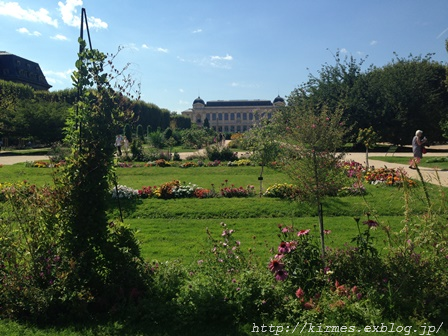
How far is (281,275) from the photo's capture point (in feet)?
11.9

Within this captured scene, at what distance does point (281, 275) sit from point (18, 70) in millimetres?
73039

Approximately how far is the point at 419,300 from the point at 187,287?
228 cm

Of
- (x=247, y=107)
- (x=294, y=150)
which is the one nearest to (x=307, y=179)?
(x=294, y=150)

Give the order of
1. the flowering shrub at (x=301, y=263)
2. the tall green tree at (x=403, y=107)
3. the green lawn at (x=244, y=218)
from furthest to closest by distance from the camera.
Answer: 1. the tall green tree at (x=403, y=107)
2. the green lawn at (x=244, y=218)
3. the flowering shrub at (x=301, y=263)

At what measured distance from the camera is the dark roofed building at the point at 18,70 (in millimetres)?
62312

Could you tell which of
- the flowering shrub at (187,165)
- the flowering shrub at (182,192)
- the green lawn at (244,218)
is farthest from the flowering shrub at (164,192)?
A: the flowering shrub at (187,165)

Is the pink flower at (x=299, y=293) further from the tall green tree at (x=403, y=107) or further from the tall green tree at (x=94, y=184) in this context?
the tall green tree at (x=403, y=107)

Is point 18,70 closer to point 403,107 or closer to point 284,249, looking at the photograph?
point 403,107

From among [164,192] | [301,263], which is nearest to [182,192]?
[164,192]

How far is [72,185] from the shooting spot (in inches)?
146

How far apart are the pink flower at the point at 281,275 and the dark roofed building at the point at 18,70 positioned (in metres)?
71.1

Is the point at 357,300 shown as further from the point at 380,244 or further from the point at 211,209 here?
the point at 211,209

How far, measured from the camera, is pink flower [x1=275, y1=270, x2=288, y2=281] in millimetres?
3605

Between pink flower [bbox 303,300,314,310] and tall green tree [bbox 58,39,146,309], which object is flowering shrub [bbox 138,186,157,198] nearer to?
tall green tree [bbox 58,39,146,309]
